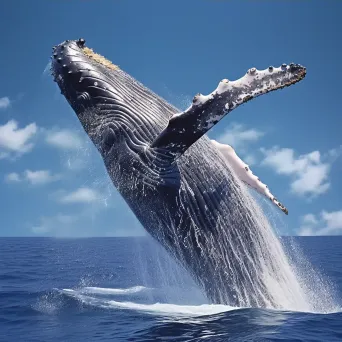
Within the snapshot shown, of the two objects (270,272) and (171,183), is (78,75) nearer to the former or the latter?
(171,183)

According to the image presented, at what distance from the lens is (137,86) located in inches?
333

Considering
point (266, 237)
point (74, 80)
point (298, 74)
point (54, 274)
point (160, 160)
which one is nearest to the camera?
point (298, 74)

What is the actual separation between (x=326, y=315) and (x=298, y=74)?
4597mm

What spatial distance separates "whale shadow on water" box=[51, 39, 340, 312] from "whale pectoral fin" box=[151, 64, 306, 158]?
0.77m

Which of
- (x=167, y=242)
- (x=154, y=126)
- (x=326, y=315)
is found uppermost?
(x=154, y=126)

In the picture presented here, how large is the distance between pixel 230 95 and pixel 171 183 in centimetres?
181

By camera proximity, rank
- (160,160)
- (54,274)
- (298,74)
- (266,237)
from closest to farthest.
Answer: (298,74) < (160,160) < (266,237) < (54,274)

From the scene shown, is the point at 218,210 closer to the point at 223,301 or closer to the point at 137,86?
the point at 223,301

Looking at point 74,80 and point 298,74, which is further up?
point 74,80

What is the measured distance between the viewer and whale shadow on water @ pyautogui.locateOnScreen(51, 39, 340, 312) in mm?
7863

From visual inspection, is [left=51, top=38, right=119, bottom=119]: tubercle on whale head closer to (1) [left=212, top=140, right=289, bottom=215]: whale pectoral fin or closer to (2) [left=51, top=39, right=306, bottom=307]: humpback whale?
(2) [left=51, top=39, right=306, bottom=307]: humpback whale

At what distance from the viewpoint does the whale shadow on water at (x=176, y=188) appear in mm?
7863

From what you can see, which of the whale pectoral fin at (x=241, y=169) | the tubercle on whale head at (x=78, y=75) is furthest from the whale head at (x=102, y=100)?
the whale pectoral fin at (x=241, y=169)

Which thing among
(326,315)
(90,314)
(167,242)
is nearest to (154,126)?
(167,242)
